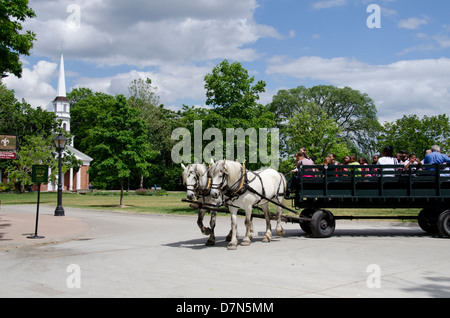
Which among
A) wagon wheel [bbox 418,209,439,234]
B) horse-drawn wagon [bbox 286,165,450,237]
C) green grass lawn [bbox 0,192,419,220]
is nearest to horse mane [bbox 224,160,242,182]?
horse-drawn wagon [bbox 286,165,450,237]

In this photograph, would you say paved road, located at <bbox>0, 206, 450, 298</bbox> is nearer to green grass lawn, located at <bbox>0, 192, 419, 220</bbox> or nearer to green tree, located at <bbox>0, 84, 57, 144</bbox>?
green grass lawn, located at <bbox>0, 192, 419, 220</bbox>

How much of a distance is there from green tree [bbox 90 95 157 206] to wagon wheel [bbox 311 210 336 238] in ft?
82.5

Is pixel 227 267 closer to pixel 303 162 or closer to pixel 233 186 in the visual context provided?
pixel 233 186

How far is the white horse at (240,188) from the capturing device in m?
11.8

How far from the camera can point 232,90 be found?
27500mm

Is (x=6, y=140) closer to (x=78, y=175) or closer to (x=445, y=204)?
(x=445, y=204)

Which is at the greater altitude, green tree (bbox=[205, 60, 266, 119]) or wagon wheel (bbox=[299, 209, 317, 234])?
green tree (bbox=[205, 60, 266, 119])

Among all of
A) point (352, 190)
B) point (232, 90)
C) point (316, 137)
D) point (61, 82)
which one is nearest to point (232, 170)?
point (352, 190)

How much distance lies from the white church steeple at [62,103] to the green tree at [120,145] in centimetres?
4848

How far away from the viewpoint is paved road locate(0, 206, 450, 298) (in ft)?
23.0

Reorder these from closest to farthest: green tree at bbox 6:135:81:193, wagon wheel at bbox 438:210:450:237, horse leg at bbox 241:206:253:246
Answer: horse leg at bbox 241:206:253:246, wagon wheel at bbox 438:210:450:237, green tree at bbox 6:135:81:193
